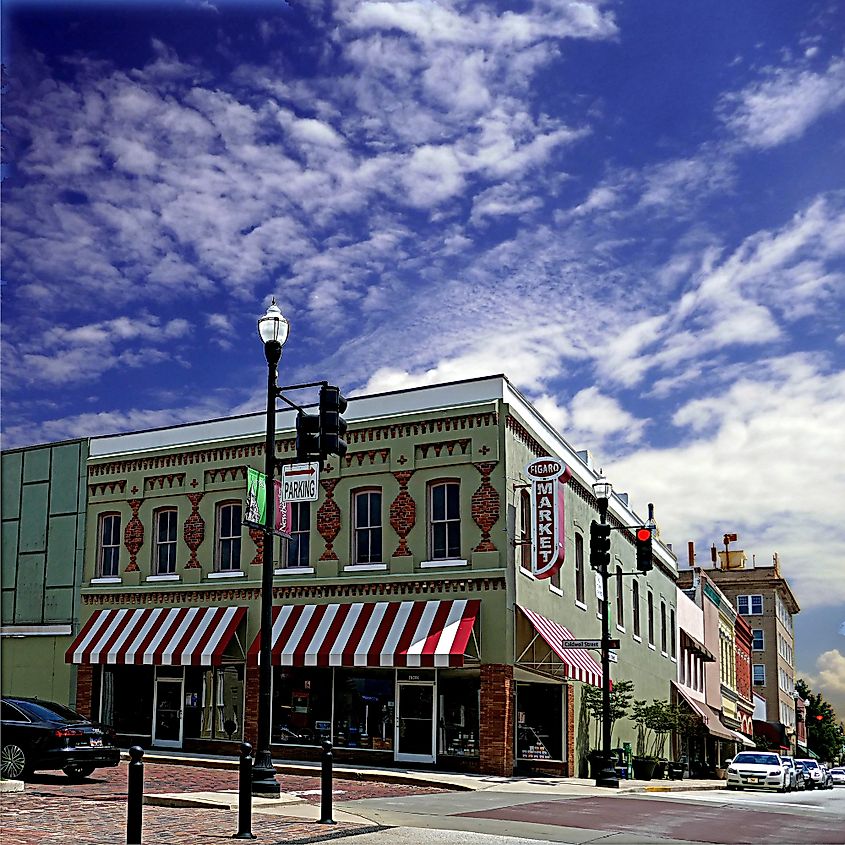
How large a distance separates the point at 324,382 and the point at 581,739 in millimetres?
16474

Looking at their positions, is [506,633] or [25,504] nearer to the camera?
[506,633]

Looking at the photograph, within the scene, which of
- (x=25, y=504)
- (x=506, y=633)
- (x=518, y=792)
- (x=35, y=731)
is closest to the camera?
(x=35, y=731)

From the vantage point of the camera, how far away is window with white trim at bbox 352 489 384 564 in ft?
94.6

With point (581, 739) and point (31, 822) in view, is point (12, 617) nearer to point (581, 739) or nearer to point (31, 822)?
point (581, 739)

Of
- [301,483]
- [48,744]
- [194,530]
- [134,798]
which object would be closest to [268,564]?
[301,483]

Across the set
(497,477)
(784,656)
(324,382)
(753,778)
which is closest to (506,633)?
(497,477)

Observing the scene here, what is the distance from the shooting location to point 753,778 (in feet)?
118

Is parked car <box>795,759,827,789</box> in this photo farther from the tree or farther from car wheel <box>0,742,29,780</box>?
the tree

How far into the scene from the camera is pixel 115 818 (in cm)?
1388

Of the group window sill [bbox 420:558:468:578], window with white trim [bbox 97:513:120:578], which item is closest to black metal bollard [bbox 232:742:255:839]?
window sill [bbox 420:558:468:578]

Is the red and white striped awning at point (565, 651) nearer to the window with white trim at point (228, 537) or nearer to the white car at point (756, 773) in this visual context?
the window with white trim at point (228, 537)

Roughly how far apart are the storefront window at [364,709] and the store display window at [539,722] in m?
3.25

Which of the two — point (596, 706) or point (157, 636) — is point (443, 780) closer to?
point (596, 706)

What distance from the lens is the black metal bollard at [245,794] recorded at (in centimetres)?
1208
